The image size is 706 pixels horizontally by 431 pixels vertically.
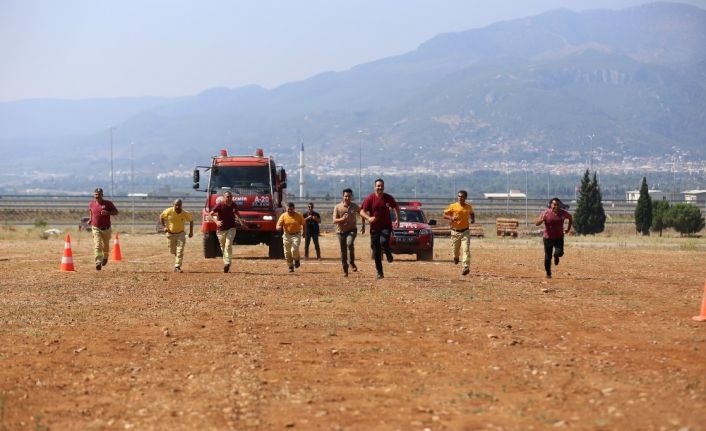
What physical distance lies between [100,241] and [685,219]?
60600 millimetres

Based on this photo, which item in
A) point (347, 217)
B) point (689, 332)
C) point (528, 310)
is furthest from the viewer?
point (347, 217)

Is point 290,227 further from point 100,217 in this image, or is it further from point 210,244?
point 210,244

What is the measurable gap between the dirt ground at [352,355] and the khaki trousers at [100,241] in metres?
3.17

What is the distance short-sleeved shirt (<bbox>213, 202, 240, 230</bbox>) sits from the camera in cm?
2730

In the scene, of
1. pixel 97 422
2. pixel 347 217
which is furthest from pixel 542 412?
pixel 347 217

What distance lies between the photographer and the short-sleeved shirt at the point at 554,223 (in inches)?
989

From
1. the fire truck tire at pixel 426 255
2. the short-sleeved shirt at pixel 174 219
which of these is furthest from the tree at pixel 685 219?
the short-sleeved shirt at pixel 174 219

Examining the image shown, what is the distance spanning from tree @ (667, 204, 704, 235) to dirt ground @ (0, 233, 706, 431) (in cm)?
5938

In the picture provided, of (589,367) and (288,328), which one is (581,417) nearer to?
(589,367)

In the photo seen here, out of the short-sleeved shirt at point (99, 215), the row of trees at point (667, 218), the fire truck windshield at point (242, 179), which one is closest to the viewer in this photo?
the short-sleeved shirt at point (99, 215)

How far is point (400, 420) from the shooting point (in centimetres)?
958

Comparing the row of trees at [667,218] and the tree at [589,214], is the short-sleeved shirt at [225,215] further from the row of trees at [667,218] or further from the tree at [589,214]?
the tree at [589,214]

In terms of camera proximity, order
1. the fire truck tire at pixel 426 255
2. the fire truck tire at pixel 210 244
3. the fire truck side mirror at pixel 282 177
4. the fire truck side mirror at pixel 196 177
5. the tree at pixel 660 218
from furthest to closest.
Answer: the tree at pixel 660 218
the fire truck side mirror at pixel 282 177
the fire truck tire at pixel 426 255
the fire truck tire at pixel 210 244
the fire truck side mirror at pixel 196 177

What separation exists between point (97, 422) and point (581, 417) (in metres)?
3.71
